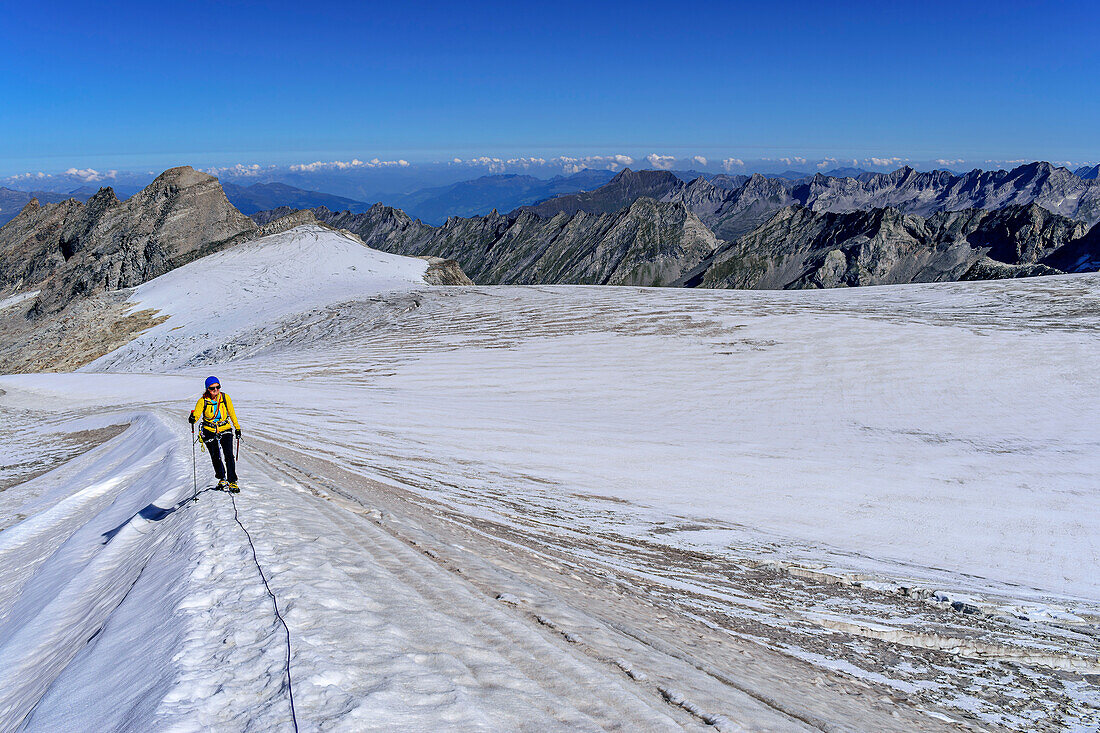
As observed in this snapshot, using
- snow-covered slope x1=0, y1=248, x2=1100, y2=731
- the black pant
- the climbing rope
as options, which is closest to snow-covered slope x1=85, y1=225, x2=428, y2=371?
snow-covered slope x1=0, y1=248, x2=1100, y2=731

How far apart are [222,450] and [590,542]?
20.2 feet

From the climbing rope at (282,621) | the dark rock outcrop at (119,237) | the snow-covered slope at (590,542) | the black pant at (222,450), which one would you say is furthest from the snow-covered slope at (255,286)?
the climbing rope at (282,621)

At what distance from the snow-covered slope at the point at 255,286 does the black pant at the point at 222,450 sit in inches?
1233

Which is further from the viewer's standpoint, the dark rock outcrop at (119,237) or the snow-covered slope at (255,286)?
the dark rock outcrop at (119,237)

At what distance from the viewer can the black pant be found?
9078 millimetres

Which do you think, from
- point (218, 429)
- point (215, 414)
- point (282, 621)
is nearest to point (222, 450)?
point (218, 429)

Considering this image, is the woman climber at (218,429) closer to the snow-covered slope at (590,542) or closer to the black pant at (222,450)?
the black pant at (222,450)

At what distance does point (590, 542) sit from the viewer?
9.70m

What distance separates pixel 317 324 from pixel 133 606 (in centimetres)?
3433

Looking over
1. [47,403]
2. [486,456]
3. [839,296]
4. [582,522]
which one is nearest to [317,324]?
[47,403]

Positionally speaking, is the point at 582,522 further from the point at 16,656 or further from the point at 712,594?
the point at 16,656

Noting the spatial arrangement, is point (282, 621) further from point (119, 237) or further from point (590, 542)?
point (119, 237)

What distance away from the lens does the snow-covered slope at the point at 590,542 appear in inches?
174

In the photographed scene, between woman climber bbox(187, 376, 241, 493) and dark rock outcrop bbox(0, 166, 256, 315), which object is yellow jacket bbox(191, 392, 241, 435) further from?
dark rock outcrop bbox(0, 166, 256, 315)
